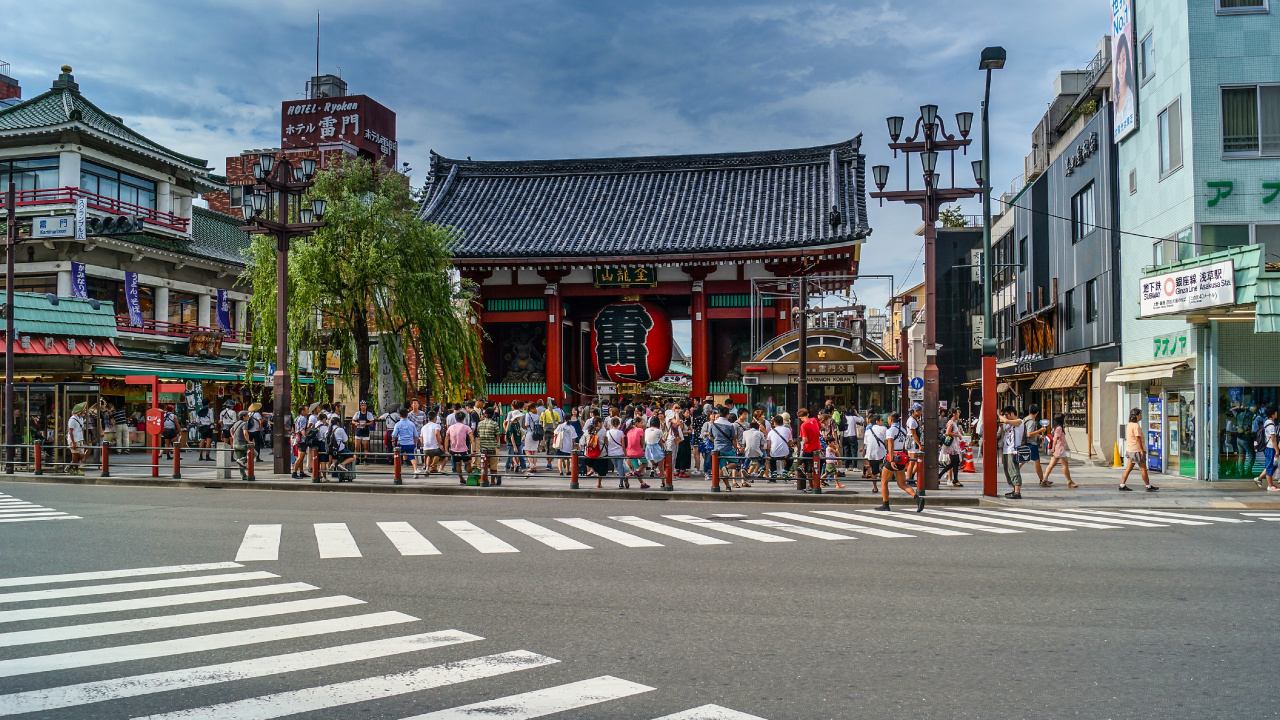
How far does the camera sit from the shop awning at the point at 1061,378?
93.9ft

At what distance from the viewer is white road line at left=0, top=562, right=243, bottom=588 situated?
9109mm

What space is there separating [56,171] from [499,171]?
1640 centimetres

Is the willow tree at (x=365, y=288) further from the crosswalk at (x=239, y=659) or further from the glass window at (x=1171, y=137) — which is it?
the glass window at (x=1171, y=137)

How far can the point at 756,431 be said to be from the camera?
20.1m

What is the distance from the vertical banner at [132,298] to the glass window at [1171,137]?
34.6 metres

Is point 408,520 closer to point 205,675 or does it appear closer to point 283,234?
point 205,675

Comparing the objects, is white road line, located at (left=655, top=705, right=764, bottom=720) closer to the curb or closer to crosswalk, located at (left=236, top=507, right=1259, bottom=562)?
crosswalk, located at (left=236, top=507, right=1259, bottom=562)

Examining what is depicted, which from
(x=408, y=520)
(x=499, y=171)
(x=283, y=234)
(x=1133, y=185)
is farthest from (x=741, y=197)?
(x=408, y=520)

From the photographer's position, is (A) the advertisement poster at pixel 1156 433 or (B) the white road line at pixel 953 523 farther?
(A) the advertisement poster at pixel 1156 433

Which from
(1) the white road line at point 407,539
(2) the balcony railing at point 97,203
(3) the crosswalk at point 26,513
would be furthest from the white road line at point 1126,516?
(2) the balcony railing at point 97,203

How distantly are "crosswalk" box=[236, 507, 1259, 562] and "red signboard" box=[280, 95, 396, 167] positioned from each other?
47681 millimetres

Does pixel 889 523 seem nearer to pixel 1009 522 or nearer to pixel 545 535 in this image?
pixel 1009 522

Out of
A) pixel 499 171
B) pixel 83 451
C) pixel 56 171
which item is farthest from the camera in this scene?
pixel 499 171

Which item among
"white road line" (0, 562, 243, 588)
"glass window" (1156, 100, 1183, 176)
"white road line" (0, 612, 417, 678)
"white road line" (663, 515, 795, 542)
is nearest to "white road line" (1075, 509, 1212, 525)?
"white road line" (663, 515, 795, 542)
